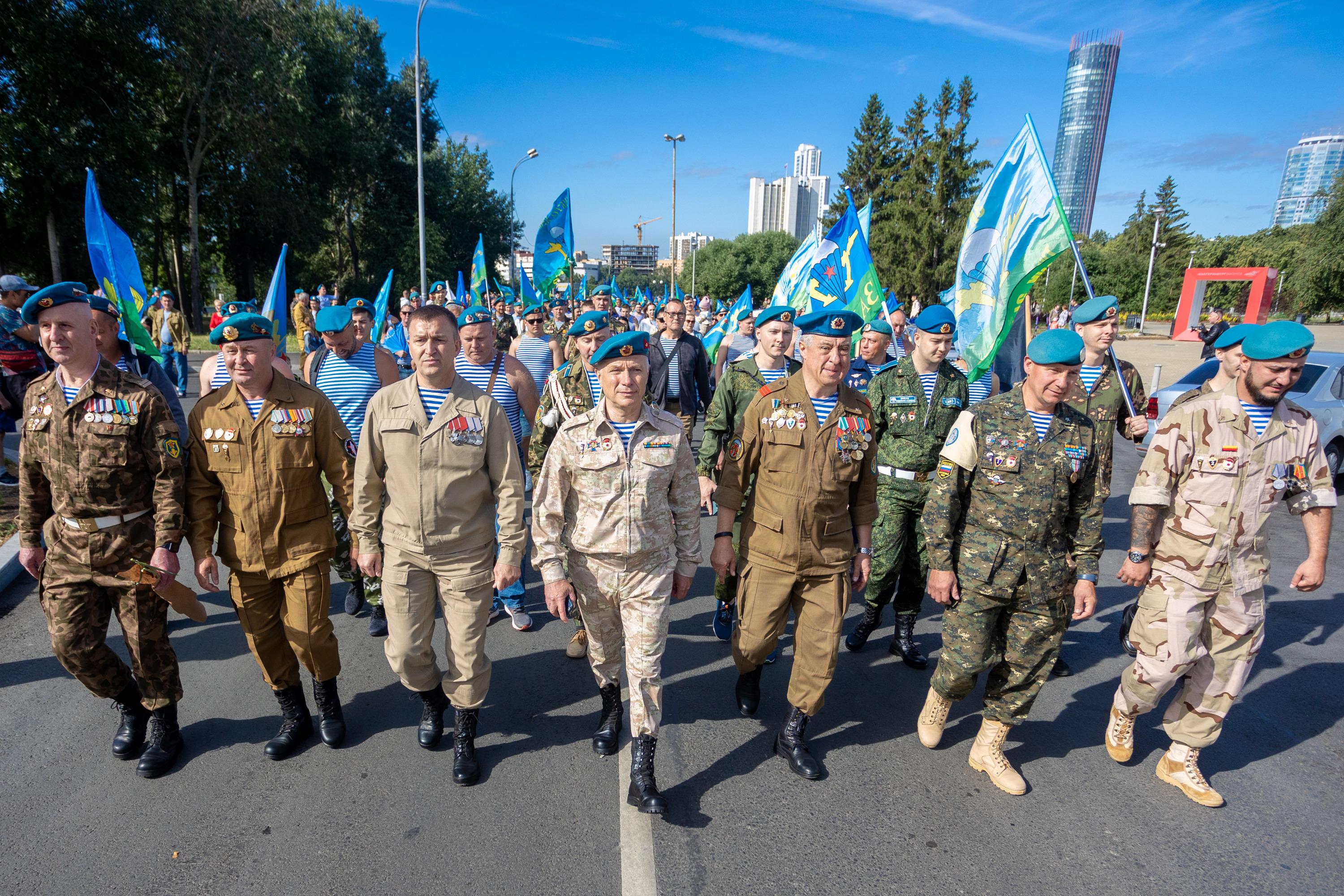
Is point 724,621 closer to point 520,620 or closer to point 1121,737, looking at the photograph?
point 520,620

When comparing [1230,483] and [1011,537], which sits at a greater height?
[1230,483]

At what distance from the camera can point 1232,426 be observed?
10.3 feet

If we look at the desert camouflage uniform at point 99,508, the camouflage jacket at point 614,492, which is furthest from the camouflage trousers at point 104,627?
the camouflage jacket at point 614,492

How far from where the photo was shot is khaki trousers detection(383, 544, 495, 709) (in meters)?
3.17

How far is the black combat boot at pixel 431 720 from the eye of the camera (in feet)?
11.2

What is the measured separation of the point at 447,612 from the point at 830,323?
2.25 m

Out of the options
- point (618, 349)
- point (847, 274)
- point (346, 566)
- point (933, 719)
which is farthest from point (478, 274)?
point (933, 719)

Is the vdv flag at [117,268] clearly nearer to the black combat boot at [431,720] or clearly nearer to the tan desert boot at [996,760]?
the black combat boot at [431,720]

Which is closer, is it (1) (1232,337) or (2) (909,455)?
(1) (1232,337)

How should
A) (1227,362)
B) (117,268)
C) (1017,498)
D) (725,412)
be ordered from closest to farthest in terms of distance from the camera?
(1017,498)
(1227,362)
(725,412)
(117,268)

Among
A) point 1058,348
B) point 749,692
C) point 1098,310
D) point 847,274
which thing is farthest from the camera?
point 847,274

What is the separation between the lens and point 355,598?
5.02m

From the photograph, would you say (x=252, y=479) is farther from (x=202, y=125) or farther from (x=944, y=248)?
(x=944, y=248)

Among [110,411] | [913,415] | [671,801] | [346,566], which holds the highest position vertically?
[110,411]
